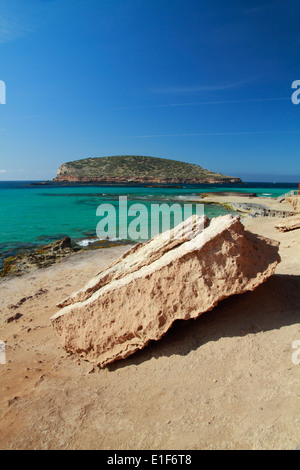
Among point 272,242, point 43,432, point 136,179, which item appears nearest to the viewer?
point 43,432

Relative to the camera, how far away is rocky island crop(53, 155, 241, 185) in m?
117

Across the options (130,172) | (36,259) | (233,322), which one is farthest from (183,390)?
(130,172)

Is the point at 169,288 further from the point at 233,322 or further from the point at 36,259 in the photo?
the point at 36,259

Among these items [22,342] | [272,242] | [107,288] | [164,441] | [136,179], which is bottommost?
[22,342]

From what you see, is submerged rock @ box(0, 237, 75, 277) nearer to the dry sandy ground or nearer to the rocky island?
the dry sandy ground

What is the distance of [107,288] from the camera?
17.8ft

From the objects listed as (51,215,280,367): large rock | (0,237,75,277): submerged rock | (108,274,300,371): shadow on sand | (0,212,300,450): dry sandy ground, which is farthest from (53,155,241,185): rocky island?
(0,212,300,450): dry sandy ground

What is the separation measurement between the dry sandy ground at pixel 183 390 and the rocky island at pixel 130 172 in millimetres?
109369

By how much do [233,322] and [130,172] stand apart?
12350 cm

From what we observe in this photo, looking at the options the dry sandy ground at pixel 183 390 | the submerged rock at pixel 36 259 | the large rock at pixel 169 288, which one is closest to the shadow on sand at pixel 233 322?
the dry sandy ground at pixel 183 390
